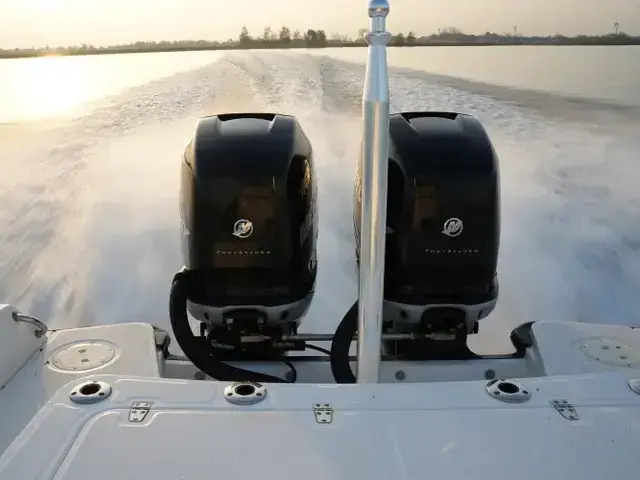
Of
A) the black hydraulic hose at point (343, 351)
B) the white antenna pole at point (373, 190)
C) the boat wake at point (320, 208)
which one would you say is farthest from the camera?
the boat wake at point (320, 208)

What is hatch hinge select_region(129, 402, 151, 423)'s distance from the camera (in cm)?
98

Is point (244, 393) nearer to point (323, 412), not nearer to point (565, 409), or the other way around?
point (323, 412)

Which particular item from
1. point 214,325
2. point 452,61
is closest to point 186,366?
point 214,325

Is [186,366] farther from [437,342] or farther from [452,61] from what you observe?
[452,61]

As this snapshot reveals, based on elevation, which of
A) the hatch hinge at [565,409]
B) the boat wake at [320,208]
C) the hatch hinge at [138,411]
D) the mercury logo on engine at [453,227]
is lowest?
the boat wake at [320,208]

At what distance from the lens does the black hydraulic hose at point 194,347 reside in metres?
1.52

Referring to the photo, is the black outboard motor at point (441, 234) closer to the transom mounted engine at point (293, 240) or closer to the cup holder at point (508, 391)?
the transom mounted engine at point (293, 240)

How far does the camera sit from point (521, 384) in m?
1.08

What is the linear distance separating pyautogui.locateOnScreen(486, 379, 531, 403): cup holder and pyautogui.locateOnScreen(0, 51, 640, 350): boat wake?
1.34 meters

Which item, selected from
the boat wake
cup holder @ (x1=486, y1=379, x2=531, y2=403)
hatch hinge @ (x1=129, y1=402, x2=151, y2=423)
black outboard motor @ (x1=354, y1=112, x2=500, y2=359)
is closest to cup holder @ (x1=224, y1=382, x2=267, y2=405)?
hatch hinge @ (x1=129, y1=402, x2=151, y2=423)

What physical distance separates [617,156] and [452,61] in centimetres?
364

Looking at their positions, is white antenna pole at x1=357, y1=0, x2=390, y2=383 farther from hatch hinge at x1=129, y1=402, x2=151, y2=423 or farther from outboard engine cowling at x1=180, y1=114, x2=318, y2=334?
outboard engine cowling at x1=180, y1=114, x2=318, y2=334

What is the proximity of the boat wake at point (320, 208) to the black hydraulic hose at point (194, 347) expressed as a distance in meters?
0.89

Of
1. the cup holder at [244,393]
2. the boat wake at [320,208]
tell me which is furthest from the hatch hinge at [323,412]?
the boat wake at [320,208]
